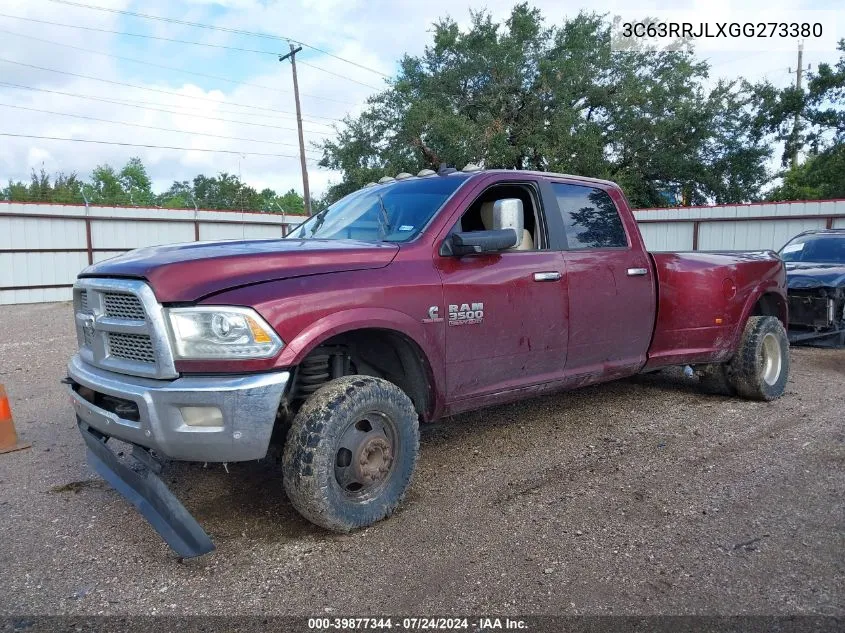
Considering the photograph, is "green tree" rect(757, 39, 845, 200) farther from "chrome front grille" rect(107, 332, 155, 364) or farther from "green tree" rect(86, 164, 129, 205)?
"green tree" rect(86, 164, 129, 205)

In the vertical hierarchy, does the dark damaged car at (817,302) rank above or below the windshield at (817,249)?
below

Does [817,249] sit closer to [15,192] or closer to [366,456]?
[366,456]

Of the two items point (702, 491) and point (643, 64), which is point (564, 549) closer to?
point (702, 491)

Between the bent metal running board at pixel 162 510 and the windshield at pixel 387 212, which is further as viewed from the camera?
the windshield at pixel 387 212

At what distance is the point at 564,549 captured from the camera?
321 centimetres

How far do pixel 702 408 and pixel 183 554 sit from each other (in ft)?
14.8

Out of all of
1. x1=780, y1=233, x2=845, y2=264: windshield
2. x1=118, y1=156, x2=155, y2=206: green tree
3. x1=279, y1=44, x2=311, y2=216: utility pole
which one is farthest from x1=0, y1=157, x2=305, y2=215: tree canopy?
x1=780, y1=233, x2=845, y2=264: windshield

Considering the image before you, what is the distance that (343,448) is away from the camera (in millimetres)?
3328

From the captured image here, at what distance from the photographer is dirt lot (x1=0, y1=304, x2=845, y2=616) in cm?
281

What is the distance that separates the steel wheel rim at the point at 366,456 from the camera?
3.34 m

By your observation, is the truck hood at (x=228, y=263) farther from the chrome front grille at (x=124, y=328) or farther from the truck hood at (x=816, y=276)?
the truck hood at (x=816, y=276)

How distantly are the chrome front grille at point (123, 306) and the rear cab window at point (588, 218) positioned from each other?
9.38 ft

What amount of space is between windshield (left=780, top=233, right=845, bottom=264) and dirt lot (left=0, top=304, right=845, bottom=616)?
4.99 m

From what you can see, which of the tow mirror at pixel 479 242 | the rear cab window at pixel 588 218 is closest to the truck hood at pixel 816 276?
the rear cab window at pixel 588 218
